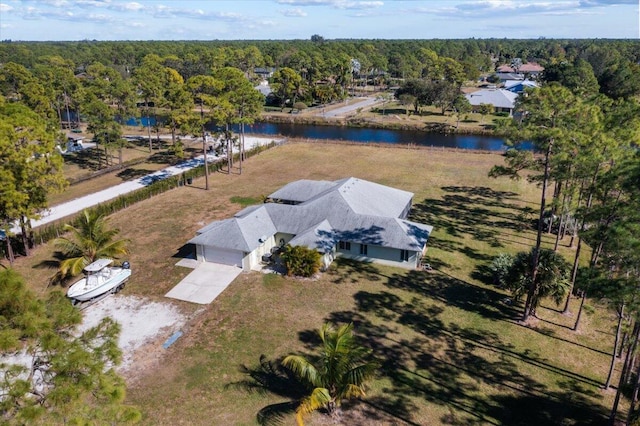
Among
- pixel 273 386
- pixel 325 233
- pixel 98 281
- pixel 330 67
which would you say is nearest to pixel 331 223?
pixel 325 233

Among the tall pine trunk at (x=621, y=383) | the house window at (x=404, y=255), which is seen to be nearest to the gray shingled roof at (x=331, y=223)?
the house window at (x=404, y=255)

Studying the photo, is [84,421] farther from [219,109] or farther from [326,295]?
[219,109]

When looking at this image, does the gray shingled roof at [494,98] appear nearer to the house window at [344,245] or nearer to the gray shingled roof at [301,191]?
the gray shingled roof at [301,191]

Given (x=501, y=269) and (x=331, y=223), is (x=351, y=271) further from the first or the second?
(x=501, y=269)

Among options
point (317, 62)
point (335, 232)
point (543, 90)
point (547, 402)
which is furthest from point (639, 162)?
point (317, 62)

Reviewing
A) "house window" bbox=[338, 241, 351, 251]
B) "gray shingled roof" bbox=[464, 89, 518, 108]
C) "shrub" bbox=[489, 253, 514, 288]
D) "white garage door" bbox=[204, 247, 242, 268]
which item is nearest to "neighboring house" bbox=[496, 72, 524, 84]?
"gray shingled roof" bbox=[464, 89, 518, 108]
